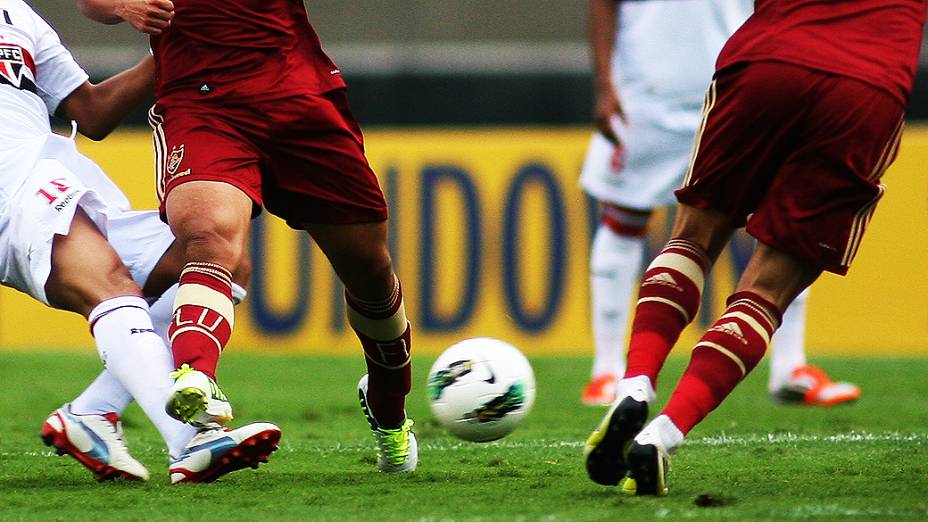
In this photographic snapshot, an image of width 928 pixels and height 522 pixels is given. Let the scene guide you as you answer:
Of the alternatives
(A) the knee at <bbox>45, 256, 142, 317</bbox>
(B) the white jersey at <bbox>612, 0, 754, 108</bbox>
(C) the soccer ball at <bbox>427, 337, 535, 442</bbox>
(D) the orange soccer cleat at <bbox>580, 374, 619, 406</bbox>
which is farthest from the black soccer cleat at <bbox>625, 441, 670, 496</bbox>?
(B) the white jersey at <bbox>612, 0, 754, 108</bbox>

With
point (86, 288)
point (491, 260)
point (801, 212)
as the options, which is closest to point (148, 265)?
point (86, 288)

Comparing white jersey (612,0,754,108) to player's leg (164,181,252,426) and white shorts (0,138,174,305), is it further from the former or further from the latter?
player's leg (164,181,252,426)

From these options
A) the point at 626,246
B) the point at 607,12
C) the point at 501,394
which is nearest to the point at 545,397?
the point at 626,246

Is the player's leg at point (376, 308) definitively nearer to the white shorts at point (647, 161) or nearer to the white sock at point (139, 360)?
the white sock at point (139, 360)

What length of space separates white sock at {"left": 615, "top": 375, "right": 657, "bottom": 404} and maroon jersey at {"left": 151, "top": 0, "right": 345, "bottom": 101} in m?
1.22

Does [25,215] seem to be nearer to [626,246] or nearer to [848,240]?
[848,240]

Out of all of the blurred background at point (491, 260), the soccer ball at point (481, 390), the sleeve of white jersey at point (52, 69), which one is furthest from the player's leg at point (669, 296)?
the blurred background at point (491, 260)

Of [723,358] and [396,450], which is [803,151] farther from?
[396,450]

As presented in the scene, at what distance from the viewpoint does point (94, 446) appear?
14.4ft

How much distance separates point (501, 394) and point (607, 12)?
117 inches

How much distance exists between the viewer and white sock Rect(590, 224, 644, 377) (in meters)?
7.24

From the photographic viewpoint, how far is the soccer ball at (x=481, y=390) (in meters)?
4.64

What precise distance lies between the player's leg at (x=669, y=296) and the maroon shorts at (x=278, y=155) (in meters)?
0.82

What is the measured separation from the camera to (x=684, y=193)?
13.8ft
